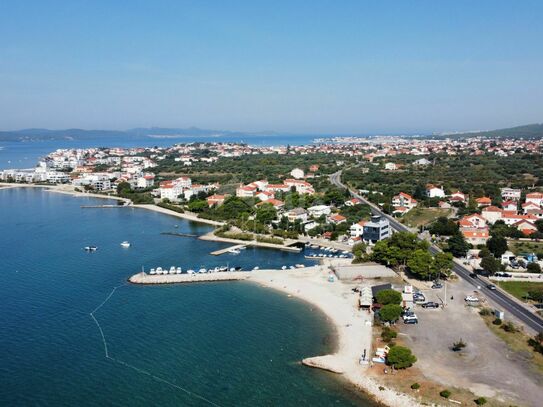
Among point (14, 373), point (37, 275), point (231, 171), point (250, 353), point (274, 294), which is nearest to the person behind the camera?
point (14, 373)

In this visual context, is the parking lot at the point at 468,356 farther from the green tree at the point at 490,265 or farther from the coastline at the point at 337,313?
the green tree at the point at 490,265

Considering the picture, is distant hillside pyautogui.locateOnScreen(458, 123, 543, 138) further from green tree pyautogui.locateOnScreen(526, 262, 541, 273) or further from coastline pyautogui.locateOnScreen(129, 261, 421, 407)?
coastline pyautogui.locateOnScreen(129, 261, 421, 407)

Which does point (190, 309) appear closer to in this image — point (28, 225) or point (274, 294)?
point (274, 294)

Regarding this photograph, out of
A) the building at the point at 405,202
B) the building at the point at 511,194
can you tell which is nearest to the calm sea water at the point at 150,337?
the building at the point at 405,202

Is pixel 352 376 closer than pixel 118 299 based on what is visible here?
Yes

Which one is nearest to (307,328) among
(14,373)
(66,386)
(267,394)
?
(267,394)

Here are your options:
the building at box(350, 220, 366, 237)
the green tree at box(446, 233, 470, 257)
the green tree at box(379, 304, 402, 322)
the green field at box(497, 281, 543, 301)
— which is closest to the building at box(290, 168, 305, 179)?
the building at box(350, 220, 366, 237)

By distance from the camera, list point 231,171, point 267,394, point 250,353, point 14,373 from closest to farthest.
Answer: point 267,394 → point 14,373 → point 250,353 → point 231,171
